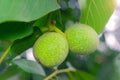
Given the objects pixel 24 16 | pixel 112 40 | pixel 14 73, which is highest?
pixel 24 16

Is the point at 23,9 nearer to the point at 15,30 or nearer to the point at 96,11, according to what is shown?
the point at 15,30

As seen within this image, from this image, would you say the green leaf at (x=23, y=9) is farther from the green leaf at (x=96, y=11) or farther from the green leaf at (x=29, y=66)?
the green leaf at (x=29, y=66)

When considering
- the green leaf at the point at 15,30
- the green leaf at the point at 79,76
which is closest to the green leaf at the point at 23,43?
the green leaf at the point at 15,30

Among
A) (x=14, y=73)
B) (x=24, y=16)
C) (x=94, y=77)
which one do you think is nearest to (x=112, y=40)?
(x=94, y=77)

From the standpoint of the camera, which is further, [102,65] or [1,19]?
[102,65]

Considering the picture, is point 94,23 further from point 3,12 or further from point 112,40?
point 112,40
